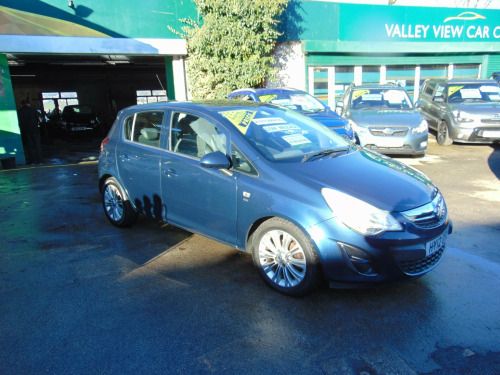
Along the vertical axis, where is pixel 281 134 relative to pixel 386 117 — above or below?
above

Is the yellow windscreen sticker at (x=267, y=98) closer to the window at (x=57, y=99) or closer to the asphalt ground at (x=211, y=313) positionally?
the asphalt ground at (x=211, y=313)

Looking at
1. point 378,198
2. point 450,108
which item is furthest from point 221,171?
point 450,108

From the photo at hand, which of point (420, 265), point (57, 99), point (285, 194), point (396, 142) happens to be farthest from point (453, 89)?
point (57, 99)

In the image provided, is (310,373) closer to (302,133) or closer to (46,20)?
(302,133)

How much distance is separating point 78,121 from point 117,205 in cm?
1340

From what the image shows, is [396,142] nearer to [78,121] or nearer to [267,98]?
[267,98]

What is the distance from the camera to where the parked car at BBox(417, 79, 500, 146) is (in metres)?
9.96

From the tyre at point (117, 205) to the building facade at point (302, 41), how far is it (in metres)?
6.77

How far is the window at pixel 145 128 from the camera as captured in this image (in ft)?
14.9

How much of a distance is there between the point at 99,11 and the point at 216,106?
336 inches

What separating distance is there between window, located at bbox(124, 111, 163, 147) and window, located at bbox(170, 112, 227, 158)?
0.28 metres

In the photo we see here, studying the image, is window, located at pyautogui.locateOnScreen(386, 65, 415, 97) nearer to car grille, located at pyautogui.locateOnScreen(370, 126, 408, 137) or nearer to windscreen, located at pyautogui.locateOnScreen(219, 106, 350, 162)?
car grille, located at pyautogui.locateOnScreen(370, 126, 408, 137)

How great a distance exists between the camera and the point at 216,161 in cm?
364

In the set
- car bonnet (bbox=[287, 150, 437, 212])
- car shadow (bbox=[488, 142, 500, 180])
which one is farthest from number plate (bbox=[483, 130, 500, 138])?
car bonnet (bbox=[287, 150, 437, 212])
